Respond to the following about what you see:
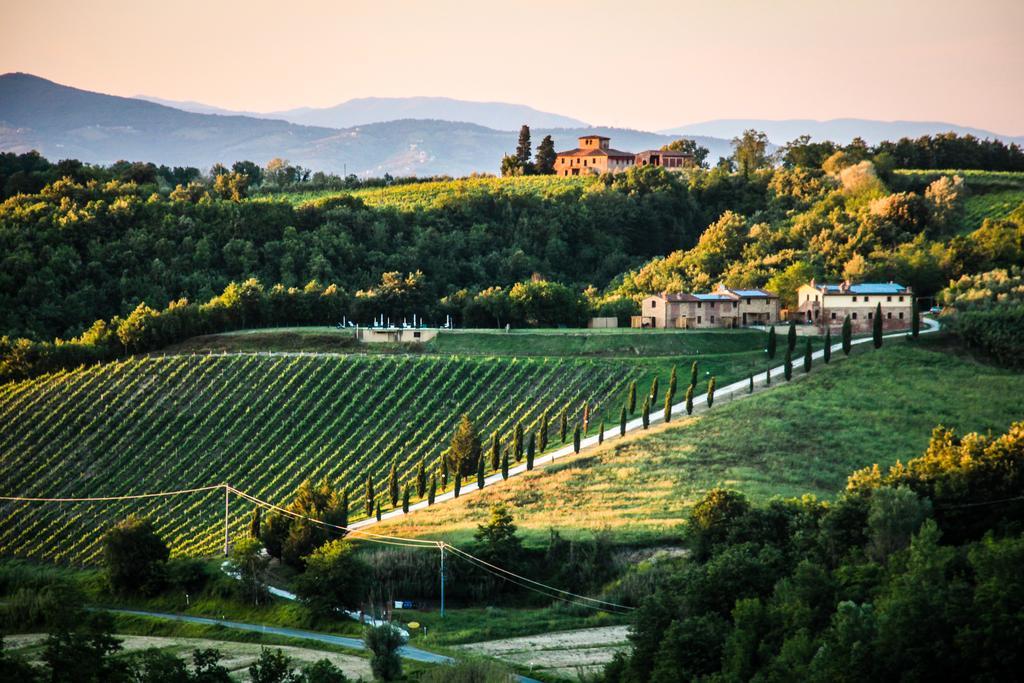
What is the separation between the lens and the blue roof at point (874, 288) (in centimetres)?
8581

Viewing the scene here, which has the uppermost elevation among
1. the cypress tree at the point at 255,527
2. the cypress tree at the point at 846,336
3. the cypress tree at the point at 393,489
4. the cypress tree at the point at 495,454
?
the cypress tree at the point at 846,336

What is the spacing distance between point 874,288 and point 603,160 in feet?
211

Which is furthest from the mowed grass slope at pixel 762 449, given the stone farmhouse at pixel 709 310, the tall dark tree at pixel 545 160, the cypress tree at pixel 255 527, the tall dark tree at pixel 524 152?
the tall dark tree at pixel 524 152

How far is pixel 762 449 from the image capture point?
66.7 m

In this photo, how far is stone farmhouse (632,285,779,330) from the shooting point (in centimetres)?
8738

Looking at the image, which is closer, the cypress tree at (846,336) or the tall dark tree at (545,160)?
the cypress tree at (846,336)

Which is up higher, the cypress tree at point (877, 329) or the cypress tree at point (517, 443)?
the cypress tree at point (877, 329)

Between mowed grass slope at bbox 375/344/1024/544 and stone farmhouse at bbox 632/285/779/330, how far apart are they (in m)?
11.3

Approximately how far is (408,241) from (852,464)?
192 feet

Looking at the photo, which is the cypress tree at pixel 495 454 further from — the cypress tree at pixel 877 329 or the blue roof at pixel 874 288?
the blue roof at pixel 874 288

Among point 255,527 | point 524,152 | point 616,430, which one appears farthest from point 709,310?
point 524,152

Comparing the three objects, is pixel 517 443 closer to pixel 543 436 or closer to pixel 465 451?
pixel 543 436

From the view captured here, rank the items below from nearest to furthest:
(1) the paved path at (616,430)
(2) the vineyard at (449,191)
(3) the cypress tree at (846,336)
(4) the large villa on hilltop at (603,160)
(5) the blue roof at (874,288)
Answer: (1) the paved path at (616,430) < (3) the cypress tree at (846,336) < (5) the blue roof at (874,288) < (2) the vineyard at (449,191) < (4) the large villa on hilltop at (603,160)

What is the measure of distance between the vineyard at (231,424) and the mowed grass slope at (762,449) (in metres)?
7.19
